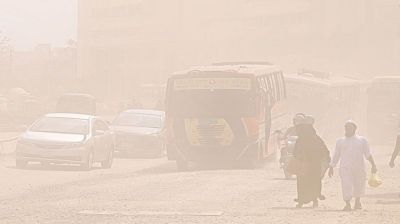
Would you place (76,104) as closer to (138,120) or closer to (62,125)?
(138,120)

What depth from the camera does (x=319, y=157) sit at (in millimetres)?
18094

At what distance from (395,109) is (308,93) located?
447 centimetres

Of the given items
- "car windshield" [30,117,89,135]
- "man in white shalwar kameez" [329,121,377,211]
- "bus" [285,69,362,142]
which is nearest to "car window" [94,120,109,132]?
"car windshield" [30,117,89,135]

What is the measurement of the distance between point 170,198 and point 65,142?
937cm

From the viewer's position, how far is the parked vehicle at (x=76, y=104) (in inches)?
2195

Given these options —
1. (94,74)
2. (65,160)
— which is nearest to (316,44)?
(94,74)

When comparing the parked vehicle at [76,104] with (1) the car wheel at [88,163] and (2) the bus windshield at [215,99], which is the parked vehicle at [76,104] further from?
(1) the car wheel at [88,163]

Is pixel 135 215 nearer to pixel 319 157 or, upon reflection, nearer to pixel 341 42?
pixel 319 157

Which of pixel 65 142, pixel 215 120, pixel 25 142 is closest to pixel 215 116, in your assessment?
pixel 215 120

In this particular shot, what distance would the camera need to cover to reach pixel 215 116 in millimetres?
31109

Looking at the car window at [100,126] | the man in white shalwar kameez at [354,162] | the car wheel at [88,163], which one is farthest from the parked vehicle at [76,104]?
the man in white shalwar kameez at [354,162]

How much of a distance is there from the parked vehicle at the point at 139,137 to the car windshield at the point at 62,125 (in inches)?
251

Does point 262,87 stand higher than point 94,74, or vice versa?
point 262,87

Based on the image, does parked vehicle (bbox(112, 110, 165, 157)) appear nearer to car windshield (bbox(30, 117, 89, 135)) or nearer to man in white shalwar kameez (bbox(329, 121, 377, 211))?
car windshield (bbox(30, 117, 89, 135))
